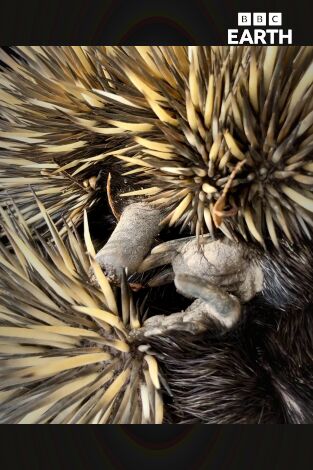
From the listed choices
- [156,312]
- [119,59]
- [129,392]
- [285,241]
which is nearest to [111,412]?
[129,392]

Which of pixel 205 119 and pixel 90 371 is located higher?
pixel 205 119

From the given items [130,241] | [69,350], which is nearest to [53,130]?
[130,241]

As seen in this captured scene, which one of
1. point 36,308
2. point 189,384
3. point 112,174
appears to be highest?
point 112,174

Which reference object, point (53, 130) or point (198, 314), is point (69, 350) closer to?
point (198, 314)

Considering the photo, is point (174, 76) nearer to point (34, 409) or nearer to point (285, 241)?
point (285, 241)
